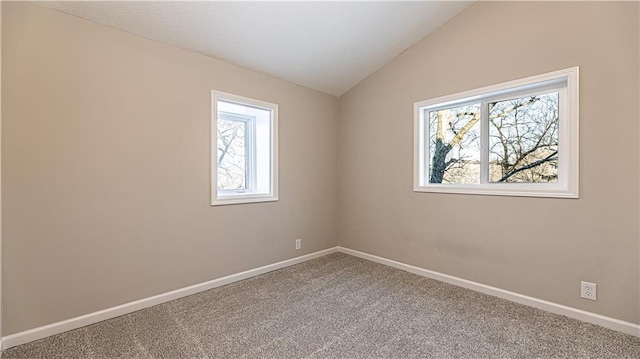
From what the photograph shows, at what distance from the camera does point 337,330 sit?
2.02m

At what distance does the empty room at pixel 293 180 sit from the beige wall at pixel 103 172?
1 centimetres

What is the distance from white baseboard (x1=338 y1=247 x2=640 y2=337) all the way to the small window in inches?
71.5

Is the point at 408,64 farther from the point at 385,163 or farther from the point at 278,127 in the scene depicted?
the point at 278,127

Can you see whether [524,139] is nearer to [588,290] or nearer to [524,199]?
[524,199]

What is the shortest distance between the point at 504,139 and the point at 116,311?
3684 millimetres

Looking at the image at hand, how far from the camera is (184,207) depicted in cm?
258

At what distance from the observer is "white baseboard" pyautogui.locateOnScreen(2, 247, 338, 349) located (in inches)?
72.7

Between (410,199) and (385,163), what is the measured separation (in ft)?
1.76

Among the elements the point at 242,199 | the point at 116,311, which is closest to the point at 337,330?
the point at 242,199

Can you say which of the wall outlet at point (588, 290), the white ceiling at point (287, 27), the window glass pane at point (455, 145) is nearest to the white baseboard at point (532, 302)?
the wall outlet at point (588, 290)

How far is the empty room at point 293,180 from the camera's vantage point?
6.17 feet

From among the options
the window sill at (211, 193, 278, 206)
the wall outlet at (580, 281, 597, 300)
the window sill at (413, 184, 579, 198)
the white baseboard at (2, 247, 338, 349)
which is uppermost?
Answer: the window sill at (413, 184, 579, 198)

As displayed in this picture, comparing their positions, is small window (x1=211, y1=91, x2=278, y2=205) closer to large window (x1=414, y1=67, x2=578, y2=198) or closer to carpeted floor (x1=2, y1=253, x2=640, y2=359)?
carpeted floor (x1=2, y1=253, x2=640, y2=359)

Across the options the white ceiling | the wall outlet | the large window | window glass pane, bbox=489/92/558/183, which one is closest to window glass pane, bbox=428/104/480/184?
the large window
